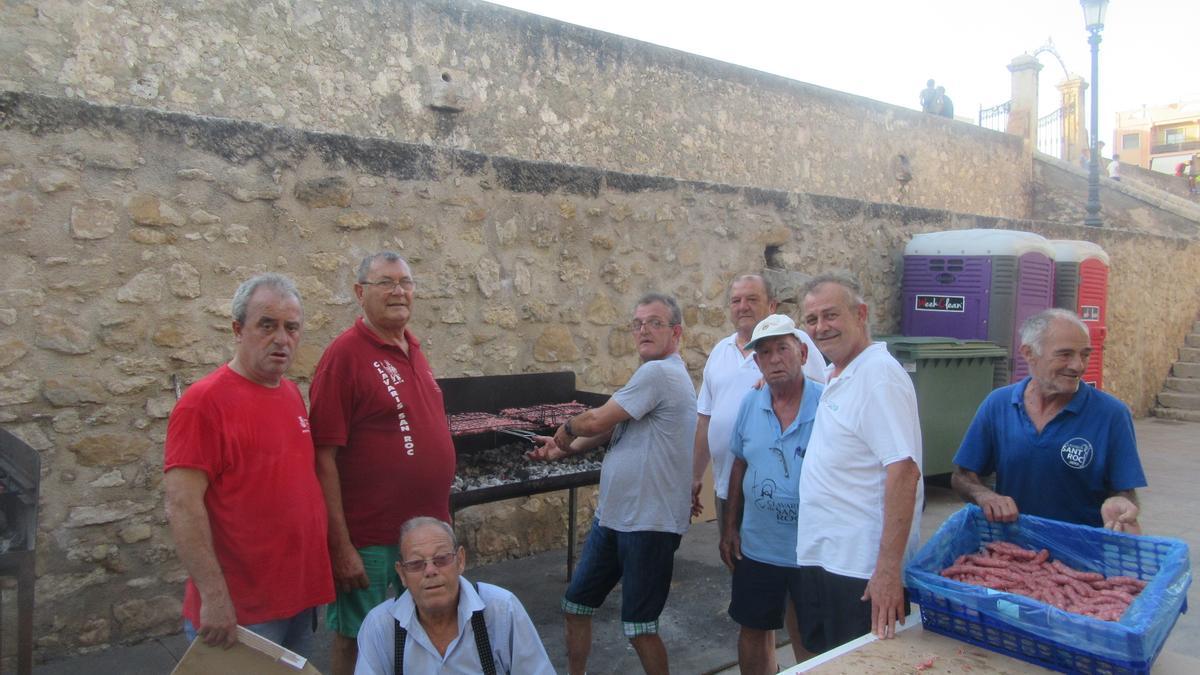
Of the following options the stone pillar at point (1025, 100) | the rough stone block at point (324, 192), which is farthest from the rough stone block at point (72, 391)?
the stone pillar at point (1025, 100)

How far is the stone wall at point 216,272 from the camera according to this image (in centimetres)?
369

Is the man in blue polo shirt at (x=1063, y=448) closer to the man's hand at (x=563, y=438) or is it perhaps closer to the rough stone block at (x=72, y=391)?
the man's hand at (x=563, y=438)

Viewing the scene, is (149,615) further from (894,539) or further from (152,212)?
(894,539)

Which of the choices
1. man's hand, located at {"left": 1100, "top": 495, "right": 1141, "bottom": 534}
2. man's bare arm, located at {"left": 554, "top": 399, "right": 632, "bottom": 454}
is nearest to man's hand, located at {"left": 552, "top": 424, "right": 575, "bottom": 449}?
man's bare arm, located at {"left": 554, "top": 399, "right": 632, "bottom": 454}

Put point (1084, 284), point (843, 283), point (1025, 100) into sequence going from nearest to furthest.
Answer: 1. point (843, 283)
2. point (1084, 284)
3. point (1025, 100)

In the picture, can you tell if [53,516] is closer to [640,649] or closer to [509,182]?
[640,649]

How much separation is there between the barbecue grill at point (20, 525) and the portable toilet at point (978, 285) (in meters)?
6.96

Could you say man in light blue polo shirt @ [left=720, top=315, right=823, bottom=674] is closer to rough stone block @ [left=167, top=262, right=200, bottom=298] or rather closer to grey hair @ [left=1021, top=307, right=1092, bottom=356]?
grey hair @ [left=1021, top=307, right=1092, bottom=356]

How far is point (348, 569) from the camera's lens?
2.92 meters

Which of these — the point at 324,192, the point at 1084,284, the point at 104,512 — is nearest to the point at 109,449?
the point at 104,512

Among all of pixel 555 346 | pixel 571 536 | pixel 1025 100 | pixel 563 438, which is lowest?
pixel 571 536

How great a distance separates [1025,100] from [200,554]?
2014 cm

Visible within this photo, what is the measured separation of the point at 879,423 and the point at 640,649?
142 centimetres

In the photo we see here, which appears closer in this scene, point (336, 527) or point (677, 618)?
point (336, 527)
